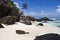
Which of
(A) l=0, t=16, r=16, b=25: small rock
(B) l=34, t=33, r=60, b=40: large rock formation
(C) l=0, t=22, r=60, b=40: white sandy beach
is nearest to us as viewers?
(B) l=34, t=33, r=60, b=40: large rock formation

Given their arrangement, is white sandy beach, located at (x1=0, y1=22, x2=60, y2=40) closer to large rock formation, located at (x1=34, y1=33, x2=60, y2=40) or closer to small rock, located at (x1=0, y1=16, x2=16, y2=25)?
large rock formation, located at (x1=34, y1=33, x2=60, y2=40)

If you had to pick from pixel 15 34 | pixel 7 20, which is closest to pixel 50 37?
pixel 15 34

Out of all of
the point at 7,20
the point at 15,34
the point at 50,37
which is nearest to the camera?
the point at 50,37

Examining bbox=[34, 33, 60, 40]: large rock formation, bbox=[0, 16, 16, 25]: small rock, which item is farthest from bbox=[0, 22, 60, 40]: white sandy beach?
bbox=[0, 16, 16, 25]: small rock

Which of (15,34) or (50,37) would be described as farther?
(15,34)

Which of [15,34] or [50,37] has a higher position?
[50,37]

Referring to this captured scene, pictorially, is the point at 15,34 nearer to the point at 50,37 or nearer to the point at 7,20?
the point at 50,37

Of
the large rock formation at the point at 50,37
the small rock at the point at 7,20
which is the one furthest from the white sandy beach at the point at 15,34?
the small rock at the point at 7,20

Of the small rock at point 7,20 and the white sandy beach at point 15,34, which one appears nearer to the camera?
the white sandy beach at point 15,34

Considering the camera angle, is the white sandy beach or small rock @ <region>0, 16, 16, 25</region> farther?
small rock @ <region>0, 16, 16, 25</region>

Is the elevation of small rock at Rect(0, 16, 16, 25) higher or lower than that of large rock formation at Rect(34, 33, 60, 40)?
lower

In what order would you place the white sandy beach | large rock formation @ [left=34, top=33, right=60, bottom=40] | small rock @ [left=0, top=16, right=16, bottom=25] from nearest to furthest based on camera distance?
large rock formation @ [left=34, top=33, right=60, bottom=40]
the white sandy beach
small rock @ [left=0, top=16, right=16, bottom=25]

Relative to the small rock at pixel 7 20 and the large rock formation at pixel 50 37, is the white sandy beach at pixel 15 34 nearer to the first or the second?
the large rock formation at pixel 50 37

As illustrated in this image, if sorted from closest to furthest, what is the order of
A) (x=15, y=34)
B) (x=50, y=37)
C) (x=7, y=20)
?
(x=50, y=37), (x=15, y=34), (x=7, y=20)
